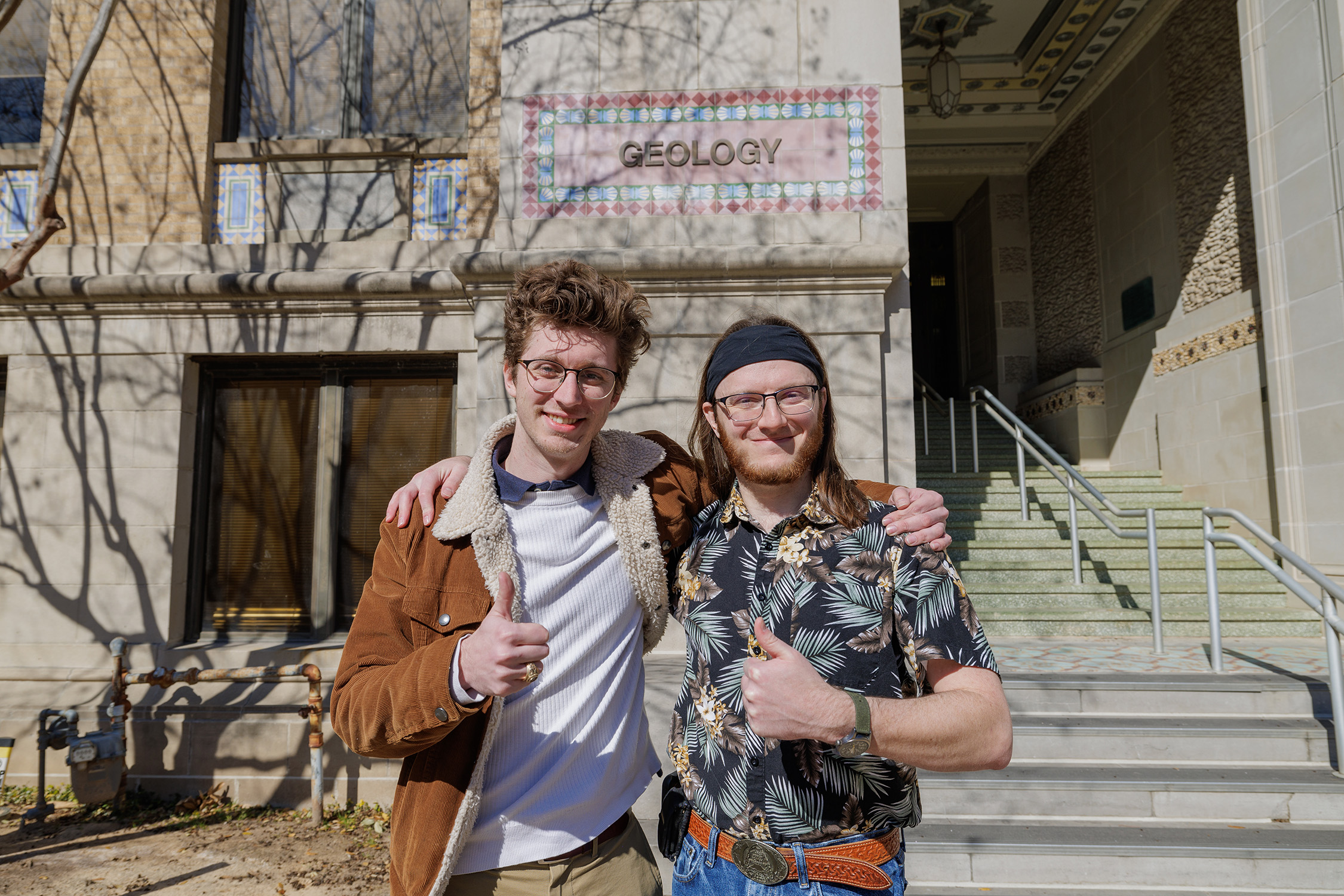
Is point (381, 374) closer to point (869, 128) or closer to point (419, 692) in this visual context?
point (869, 128)

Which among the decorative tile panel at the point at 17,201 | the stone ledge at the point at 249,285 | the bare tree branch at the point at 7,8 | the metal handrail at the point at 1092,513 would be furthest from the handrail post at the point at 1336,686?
the decorative tile panel at the point at 17,201

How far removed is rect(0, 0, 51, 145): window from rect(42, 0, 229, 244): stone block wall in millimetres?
483

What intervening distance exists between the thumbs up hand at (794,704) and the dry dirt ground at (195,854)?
3.78 m

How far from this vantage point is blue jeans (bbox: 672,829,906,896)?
151cm

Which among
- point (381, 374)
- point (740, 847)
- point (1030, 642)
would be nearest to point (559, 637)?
point (740, 847)

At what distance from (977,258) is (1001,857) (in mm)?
13020

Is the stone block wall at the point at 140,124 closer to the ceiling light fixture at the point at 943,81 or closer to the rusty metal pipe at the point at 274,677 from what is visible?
the rusty metal pipe at the point at 274,677

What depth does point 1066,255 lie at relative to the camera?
40.5 feet

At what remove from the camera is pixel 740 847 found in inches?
61.2

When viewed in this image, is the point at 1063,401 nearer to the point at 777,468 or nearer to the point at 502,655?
the point at 777,468

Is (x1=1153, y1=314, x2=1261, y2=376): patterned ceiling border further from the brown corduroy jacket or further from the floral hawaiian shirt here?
the brown corduroy jacket

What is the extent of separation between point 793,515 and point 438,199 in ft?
18.7

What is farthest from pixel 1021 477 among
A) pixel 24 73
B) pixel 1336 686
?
pixel 24 73

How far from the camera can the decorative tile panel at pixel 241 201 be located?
20.8 ft
